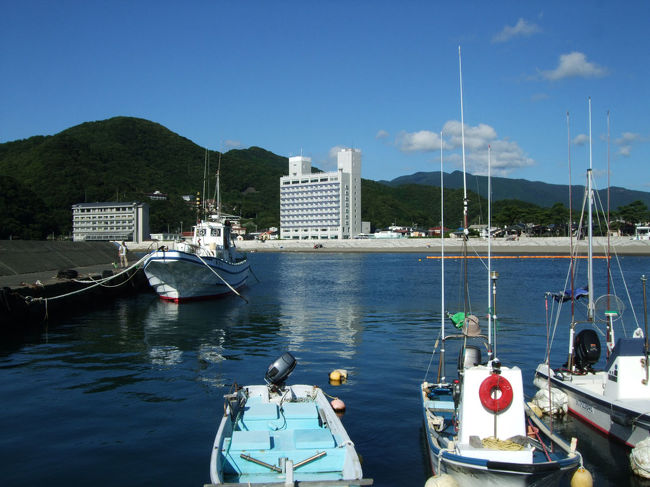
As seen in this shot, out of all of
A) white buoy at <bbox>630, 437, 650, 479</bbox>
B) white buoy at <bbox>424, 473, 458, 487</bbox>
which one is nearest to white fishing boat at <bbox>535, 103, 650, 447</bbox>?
white buoy at <bbox>630, 437, 650, 479</bbox>

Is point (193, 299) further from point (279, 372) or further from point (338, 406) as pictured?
point (279, 372)

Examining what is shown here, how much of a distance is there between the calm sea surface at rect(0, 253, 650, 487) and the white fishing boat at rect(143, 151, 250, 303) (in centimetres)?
198

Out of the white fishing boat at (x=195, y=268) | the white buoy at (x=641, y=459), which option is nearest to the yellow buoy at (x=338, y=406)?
the white buoy at (x=641, y=459)

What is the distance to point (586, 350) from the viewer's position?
14.1 m

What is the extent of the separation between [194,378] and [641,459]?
12.3 meters

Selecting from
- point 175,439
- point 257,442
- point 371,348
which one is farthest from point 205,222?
point 257,442

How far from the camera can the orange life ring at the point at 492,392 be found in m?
9.02

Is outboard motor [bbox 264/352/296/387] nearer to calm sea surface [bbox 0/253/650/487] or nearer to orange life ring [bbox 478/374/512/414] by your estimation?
calm sea surface [bbox 0/253/650/487]

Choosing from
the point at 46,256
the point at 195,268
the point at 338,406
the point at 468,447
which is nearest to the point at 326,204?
the point at 46,256

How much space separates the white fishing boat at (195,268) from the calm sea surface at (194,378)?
1.98m

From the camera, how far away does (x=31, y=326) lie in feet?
84.5

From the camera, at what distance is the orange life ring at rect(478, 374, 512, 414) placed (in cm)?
902

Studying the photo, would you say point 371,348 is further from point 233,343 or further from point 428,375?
point 233,343

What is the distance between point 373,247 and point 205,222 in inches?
4497
